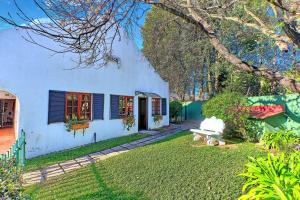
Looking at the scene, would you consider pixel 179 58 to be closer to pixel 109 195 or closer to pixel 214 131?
pixel 214 131

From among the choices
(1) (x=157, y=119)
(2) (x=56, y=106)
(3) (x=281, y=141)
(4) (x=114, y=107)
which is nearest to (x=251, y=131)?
(3) (x=281, y=141)

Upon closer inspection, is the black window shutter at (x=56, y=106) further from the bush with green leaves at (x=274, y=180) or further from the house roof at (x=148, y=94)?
the bush with green leaves at (x=274, y=180)

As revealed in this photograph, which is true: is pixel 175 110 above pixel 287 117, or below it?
above

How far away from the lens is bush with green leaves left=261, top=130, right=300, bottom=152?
327 inches

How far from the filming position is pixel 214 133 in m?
10.1

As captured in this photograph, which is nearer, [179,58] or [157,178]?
[157,178]

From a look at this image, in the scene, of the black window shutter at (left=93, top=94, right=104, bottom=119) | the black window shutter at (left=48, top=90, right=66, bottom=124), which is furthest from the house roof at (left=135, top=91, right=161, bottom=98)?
the black window shutter at (left=48, top=90, right=66, bottom=124)

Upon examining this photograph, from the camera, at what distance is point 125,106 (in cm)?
1589

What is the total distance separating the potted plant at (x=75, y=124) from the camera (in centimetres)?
1165

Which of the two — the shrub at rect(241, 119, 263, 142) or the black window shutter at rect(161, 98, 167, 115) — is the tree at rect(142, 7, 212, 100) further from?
the shrub at rect(241, 119, 263, 142)

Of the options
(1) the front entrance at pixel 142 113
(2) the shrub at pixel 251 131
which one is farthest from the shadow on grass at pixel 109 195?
(1) the front entrance at pixel 142 113

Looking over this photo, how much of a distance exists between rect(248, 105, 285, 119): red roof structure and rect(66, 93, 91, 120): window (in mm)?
8279

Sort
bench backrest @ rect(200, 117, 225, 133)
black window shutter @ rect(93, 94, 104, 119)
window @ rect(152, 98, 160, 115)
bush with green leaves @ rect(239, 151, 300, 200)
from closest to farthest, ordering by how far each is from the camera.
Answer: bush with green leaves @ rect(239, 151, 300, 200) → bench backrest @ rect(200, 117, 225, 133) → black window shutter @ rect(93, 94, 104, 119) → window @ rect(152, 98, 160, 115)

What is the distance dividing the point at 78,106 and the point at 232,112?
756cm
